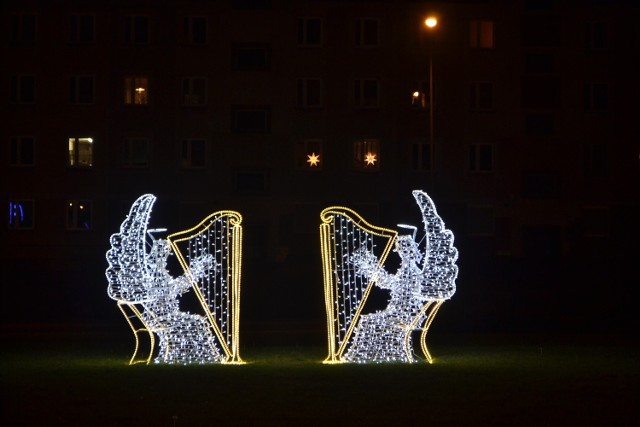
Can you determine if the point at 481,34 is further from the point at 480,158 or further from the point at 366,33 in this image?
the point at 480,158

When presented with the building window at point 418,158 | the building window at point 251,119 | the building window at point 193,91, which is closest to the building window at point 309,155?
the building window at point 251,119

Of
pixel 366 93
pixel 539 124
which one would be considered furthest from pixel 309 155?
pixel 539 124

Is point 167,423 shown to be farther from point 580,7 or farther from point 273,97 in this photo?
point 580,7

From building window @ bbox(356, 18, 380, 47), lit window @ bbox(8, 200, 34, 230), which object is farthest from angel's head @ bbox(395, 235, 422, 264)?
lit window @ bbox(8, 200, 34, 230)

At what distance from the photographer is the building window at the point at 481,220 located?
186 ft

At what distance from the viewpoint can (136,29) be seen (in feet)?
182

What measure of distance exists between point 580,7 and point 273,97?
708 inches

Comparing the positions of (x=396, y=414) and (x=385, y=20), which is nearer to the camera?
(x=396, y=414)

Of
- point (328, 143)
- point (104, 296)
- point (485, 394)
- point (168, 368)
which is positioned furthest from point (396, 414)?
point (328, 143)

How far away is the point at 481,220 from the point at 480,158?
3.38 metres

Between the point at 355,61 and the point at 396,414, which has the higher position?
the point at 355,61

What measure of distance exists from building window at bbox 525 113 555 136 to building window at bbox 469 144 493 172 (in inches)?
96.9

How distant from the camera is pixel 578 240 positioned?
186 ft

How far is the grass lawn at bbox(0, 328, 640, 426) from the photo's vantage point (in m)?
14.1
